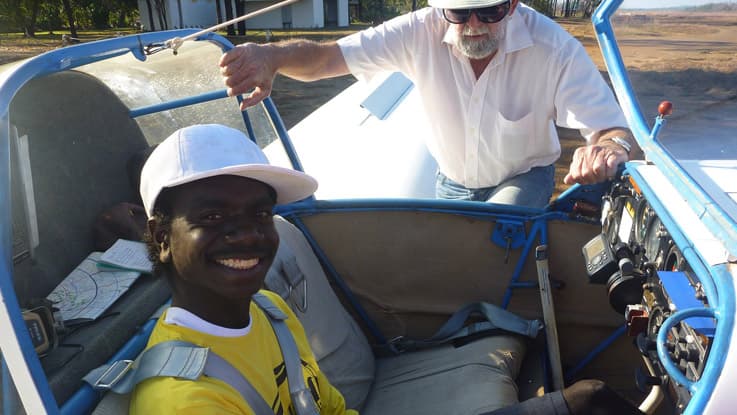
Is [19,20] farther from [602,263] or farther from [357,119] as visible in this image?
[602,263]

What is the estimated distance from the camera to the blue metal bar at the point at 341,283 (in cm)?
227

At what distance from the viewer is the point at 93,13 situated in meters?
27.7

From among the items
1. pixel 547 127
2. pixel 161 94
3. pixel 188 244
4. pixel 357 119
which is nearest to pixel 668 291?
pixel 188 244

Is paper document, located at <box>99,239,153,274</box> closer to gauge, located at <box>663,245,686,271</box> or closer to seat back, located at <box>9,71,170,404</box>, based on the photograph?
seat back, located at <box>9,71,170,404</box>

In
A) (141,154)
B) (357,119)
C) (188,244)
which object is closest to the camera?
(188,244)

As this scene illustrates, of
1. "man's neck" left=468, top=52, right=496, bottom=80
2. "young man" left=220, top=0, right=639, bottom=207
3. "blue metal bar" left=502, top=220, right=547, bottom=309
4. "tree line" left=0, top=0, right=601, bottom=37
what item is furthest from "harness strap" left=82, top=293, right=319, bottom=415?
"tree line" left=0, top=0, right=601, bottom=37

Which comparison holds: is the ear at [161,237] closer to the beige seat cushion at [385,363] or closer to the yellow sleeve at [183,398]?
the yellow sleeve at [183,398]

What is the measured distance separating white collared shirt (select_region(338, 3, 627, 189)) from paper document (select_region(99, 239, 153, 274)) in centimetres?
133

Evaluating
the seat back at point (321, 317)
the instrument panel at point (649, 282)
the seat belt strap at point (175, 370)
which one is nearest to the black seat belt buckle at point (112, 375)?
the seat belt strap at point (175, 370)

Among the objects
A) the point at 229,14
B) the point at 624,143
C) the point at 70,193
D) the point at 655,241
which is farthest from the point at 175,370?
the point at 229,14

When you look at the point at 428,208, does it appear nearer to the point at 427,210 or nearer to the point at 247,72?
the point at 427,210

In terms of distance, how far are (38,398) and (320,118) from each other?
325cm

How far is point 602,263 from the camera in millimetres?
1654

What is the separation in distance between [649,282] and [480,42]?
126 cm
